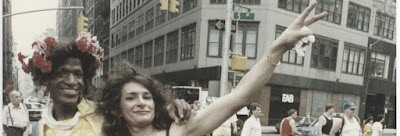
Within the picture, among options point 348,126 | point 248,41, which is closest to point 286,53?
point 248,41

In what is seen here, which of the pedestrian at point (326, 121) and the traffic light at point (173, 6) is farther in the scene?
the pedestrian at point (326, 121)

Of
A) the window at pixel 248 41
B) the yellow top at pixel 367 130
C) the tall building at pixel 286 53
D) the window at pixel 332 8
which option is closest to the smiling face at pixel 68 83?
the tall building at pixel 286 53

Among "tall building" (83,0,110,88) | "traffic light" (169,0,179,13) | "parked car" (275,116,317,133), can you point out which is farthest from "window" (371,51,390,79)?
"tall building" (83,0,110,88)

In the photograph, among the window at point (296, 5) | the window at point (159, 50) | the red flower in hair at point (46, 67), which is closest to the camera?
the red flower in hair at point (46, 67)

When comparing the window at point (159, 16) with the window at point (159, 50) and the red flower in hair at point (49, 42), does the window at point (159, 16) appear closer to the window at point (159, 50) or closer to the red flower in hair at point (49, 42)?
the window at point (159, 50)

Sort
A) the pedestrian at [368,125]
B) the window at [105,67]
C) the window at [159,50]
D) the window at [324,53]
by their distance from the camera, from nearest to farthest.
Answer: the window at [105,67] → the window at [159,50] → the window at [324,53] → the pedestrian at [368,125]

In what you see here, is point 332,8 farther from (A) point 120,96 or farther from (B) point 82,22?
(A) point 120,96

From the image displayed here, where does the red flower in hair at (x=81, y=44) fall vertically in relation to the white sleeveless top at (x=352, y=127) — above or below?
above
